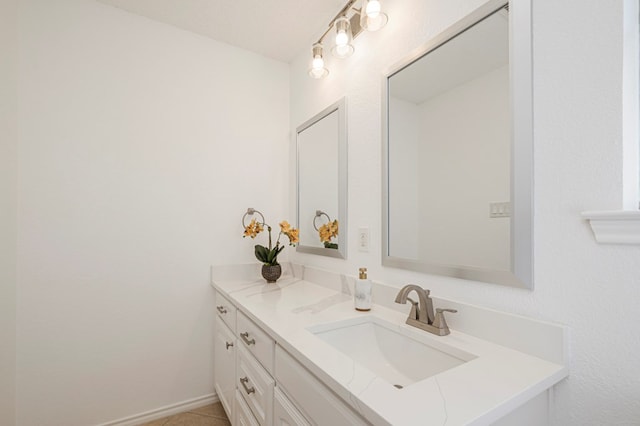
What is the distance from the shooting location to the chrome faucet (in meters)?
0.98

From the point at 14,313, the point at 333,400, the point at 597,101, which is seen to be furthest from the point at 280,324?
the point at 14,313

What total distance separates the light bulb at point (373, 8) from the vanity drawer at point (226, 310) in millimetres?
1472

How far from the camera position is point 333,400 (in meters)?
0.73

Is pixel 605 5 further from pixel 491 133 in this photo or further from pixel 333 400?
pixel 333 400

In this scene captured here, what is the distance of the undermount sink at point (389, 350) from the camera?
932mm

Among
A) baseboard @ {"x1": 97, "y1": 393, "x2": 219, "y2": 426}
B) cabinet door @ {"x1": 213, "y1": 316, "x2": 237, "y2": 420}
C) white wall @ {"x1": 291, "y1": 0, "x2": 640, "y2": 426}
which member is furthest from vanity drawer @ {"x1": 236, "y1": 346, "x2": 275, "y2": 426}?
white wall @ {"x1": 291, "y1": 0, "x2": 640, "y2": 426}

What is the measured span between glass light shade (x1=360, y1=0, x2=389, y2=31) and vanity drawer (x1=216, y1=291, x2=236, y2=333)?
1.45 meters

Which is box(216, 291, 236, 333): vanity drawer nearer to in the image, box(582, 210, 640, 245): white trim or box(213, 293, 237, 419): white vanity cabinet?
box(213, 293, 237, 419): white vanity cabinet

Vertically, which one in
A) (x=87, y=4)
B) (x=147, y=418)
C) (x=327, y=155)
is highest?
(x=87, y=4)

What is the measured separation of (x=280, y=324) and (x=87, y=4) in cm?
200

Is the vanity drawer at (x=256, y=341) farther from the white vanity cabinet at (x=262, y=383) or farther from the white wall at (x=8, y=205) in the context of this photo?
the white wall at (x=8, y=205)

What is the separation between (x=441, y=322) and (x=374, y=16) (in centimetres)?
122

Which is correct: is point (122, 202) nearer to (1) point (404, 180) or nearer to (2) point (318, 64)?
(2) point (318, 64)

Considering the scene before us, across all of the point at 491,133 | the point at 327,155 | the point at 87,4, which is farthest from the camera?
the point at 327,155
